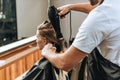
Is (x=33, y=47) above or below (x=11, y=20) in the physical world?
below

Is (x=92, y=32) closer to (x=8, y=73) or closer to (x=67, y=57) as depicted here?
(x=67, y=57)

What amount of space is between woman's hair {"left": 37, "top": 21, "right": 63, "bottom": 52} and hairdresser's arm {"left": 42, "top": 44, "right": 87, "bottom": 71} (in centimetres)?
21

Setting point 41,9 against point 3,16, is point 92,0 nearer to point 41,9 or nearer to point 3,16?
point 3,16

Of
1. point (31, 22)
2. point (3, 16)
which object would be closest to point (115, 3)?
point (3, 16)

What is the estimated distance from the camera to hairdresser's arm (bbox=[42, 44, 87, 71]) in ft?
3.70

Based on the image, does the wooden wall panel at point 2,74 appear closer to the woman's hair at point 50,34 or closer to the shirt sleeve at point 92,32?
the woman's hair at point 50,34

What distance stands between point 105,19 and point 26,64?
1543 millimetres

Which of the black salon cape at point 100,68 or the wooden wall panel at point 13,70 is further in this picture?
the wooden wall panel at point 13,70

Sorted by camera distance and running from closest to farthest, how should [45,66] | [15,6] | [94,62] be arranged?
[94,62], [45,66], [15,6]

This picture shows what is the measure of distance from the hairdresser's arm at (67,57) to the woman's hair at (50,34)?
0.21 meters

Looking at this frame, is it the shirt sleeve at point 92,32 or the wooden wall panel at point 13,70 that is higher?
the shirt sleeve at point 92,32

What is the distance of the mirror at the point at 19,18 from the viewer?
242 cm

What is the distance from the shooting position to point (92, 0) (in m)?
1.21

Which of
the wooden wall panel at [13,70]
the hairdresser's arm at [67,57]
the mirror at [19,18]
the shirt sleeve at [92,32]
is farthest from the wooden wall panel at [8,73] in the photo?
the shirt sleeve at [92,32]
